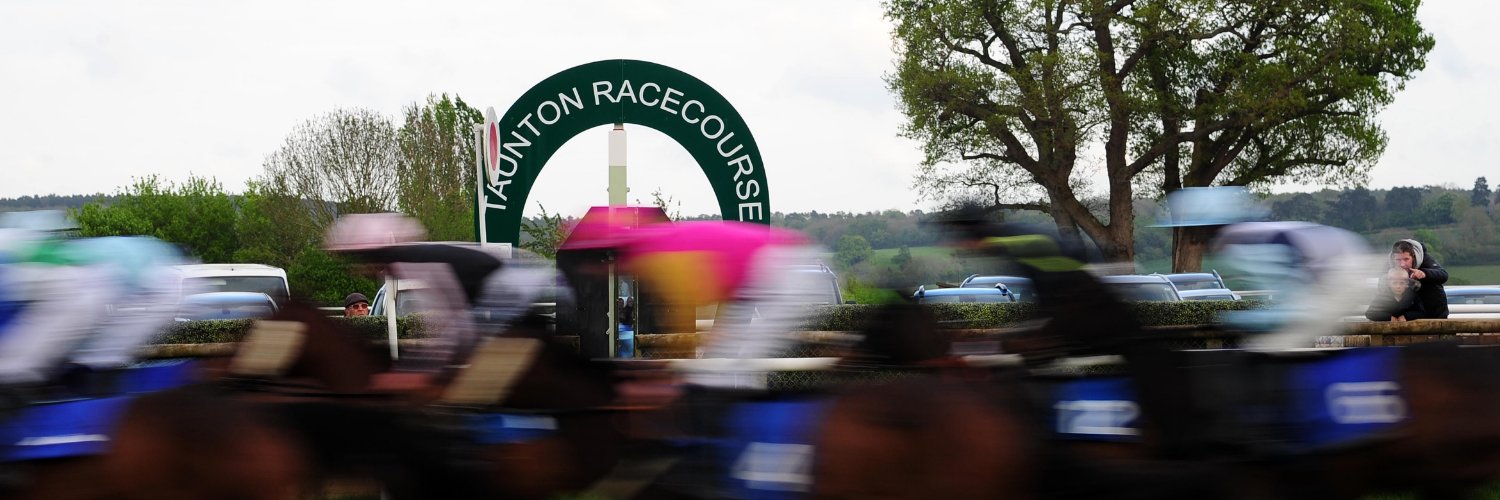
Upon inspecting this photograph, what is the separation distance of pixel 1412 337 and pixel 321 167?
27.9 metres

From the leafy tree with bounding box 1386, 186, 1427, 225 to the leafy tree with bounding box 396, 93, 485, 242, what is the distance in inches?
422

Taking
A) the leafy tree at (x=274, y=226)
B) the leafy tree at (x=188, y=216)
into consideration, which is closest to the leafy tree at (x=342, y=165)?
the leafy tree at (x=274, y=226)

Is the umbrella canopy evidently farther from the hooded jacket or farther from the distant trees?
the hooded jacket

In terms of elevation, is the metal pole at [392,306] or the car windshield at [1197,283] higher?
the metal pole at [392,306]

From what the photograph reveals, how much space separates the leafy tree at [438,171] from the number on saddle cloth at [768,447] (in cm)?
1360

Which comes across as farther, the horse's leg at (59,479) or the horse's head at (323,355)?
the horse's head at (323,355)

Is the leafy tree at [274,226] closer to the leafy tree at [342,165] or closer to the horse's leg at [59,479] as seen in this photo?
the leafy tree at [342,165]

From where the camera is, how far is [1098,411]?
4.43m

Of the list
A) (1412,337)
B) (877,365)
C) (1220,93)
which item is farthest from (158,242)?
(1220,93)

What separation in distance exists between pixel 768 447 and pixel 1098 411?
1.12 meters

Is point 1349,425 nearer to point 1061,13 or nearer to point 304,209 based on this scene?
point 1061,13

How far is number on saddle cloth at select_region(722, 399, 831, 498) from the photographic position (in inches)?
163

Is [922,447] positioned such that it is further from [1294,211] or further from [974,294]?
[974,294]

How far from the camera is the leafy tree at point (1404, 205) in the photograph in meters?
10.5
